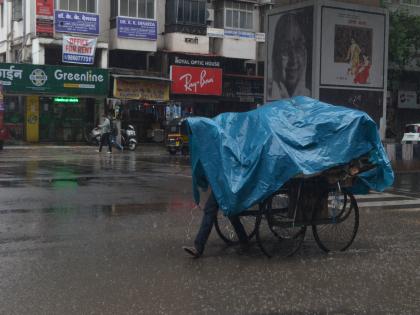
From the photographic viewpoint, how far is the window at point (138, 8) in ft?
121

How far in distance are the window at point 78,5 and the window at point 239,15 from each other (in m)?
9.08

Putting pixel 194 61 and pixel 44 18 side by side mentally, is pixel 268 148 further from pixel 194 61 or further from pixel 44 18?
pixel 194 61

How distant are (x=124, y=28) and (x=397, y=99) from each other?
2024cm

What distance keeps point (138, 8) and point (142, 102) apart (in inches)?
222

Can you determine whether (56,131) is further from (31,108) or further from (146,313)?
(146,313)

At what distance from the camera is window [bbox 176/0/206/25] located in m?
38.2

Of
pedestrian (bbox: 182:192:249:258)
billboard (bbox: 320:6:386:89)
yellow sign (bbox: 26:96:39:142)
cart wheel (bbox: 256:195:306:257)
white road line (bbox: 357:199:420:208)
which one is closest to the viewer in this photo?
pedestrian (bbox: 182:192:249:258)

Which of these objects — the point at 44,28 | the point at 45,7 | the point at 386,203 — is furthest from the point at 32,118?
the point at 386,203

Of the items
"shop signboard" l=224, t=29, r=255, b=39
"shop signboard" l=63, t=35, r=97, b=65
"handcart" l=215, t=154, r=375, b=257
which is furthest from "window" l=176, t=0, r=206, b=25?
A: "handcart" l=215, t=154, r=375, b=257

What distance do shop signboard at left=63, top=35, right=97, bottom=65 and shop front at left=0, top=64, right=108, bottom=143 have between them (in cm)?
91

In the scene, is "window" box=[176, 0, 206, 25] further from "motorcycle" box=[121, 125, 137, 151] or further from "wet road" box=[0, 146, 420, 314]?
"wet road" box=[0, 146, 420, 314]

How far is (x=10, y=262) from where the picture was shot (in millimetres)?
6699

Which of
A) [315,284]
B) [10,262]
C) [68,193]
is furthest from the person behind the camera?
[68,193]

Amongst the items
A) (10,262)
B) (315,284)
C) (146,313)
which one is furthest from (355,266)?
(10,262)
